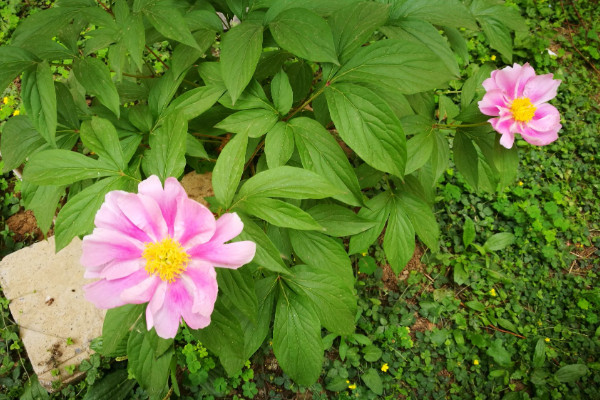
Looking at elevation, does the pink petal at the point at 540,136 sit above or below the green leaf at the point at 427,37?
below

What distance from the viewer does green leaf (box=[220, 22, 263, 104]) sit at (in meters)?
1.23

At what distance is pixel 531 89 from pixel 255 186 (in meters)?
1.09

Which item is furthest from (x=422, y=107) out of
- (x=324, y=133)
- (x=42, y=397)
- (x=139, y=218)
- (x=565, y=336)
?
(x=42, y=397)

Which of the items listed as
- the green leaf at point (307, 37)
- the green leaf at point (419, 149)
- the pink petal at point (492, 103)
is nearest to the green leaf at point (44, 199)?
the green leaf at point (307, 37)

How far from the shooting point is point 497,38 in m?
1.67

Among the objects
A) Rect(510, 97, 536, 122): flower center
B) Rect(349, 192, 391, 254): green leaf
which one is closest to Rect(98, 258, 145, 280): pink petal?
Rect(349, 192, 391, 254): green leaf

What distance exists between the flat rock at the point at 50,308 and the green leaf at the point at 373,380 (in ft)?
5.02

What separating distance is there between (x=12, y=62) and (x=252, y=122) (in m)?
0.72

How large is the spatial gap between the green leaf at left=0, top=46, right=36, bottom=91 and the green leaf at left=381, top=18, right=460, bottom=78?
45.5 inches

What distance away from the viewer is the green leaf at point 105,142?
120 cm

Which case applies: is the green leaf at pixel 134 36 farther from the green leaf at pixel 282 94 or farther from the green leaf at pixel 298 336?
the green leaf at pixel 298 336

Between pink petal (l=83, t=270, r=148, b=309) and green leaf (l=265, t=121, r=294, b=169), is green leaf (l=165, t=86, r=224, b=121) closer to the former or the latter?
green leaf (l=265, t=121, r=294, b=169)

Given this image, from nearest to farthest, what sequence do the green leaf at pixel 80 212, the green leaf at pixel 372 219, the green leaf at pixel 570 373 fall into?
the green leaf at pixel 80 212, the green leaf at pixel 372 219, the green leaf at pixel 570 373

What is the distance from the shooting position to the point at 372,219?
1836 millimetres
